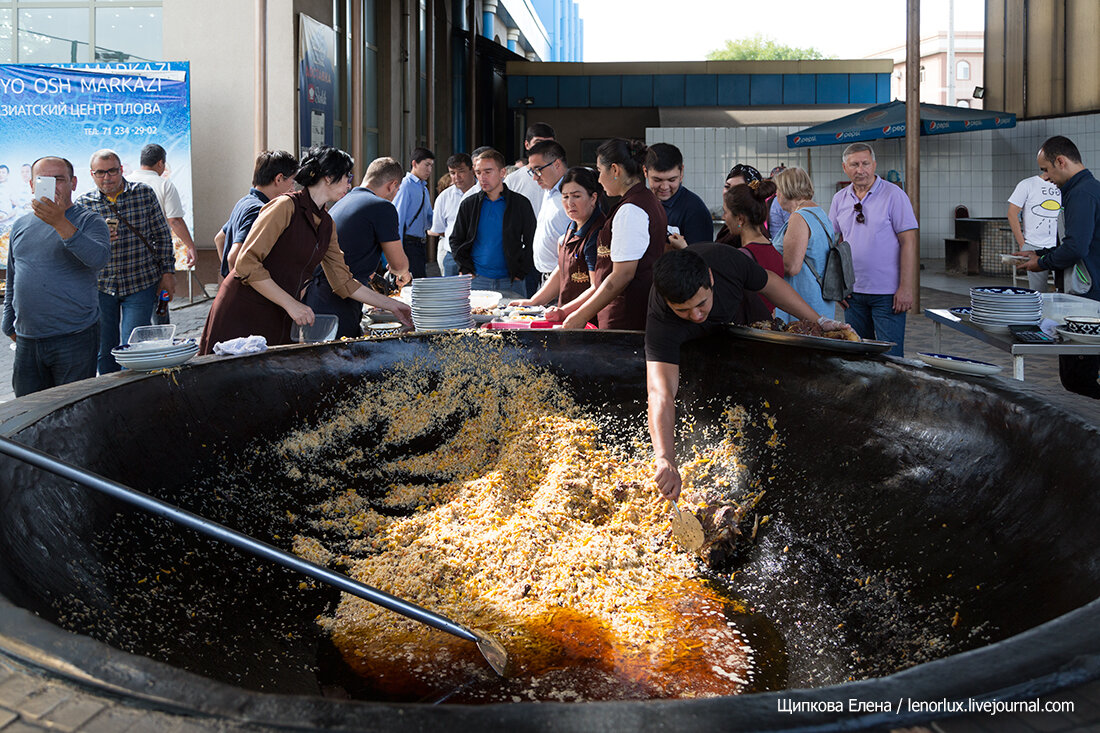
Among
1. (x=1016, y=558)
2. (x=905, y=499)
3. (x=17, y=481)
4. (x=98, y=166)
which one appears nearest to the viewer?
(x=17, y=481)

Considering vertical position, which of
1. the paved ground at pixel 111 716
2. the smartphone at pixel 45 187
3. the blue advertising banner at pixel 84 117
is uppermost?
the blue advertising banner at pixel 84 117

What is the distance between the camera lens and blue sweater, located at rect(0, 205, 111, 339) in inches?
161

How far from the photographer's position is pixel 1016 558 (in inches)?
75.4

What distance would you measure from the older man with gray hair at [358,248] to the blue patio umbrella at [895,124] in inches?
375

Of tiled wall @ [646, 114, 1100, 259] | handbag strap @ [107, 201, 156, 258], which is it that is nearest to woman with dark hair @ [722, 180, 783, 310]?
→ handbag strap @ [107, 201, 156, 258]

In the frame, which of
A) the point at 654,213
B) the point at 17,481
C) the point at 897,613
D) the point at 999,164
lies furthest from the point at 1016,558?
the point at 999,164

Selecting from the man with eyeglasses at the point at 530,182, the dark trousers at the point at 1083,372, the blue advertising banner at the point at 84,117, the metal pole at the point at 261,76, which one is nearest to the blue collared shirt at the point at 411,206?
the man with eyeglasses at the point at 530,182

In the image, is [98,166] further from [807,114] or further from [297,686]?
[807,114]

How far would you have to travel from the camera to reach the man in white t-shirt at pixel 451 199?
7387 mm

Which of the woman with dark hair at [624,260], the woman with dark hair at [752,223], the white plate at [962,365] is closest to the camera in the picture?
the white plate at [962,365]

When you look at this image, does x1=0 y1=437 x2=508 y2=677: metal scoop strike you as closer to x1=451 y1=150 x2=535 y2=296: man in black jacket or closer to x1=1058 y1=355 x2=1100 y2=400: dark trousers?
x1=1058 y1=355 x2=1100 y2=400: dark trousers

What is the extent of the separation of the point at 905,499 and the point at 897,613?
1.16ft

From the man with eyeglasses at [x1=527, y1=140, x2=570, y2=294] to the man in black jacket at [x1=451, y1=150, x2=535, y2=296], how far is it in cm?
37

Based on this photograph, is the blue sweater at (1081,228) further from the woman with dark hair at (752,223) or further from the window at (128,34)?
the window at (128,34)
